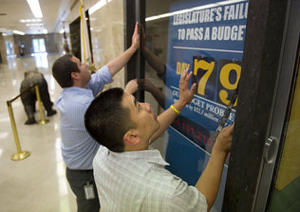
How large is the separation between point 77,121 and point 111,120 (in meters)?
0.87

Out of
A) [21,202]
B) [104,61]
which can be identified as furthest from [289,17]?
[21,202]

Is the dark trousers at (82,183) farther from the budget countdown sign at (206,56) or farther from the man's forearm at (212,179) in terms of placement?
the man's forearm at (212,179)

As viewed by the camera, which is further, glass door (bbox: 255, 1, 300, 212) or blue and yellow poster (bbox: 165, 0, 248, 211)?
blue and yellow poster (bbox: 165, 0, 248, 211)

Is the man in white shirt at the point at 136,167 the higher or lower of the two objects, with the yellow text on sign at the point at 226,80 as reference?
lower

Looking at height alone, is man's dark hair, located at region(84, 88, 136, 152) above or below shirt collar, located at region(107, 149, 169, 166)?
above

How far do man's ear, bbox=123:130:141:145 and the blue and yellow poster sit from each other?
1.60 feet

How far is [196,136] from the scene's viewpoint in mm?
1407

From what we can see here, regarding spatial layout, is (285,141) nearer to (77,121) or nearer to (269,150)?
(269,150)

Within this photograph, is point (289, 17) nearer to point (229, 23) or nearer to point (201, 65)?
point (229, 23)

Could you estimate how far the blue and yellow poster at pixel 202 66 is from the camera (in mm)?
1055

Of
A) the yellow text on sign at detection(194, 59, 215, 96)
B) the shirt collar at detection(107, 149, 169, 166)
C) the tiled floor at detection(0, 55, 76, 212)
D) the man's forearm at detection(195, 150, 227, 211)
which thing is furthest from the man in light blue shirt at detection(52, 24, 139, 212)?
the man's forearm at detection(195, 150, 227, 211)

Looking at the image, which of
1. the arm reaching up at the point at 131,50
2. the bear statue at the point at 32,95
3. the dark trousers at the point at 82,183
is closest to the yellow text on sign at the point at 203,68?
the arm reaching up at the point at 131,50

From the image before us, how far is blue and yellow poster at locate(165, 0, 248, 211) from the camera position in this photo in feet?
3.46

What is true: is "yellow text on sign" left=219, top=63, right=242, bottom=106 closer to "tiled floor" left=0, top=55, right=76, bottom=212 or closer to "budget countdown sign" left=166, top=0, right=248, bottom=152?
"budget countdown sign" left=166, top=0, right=248, bottom=152
